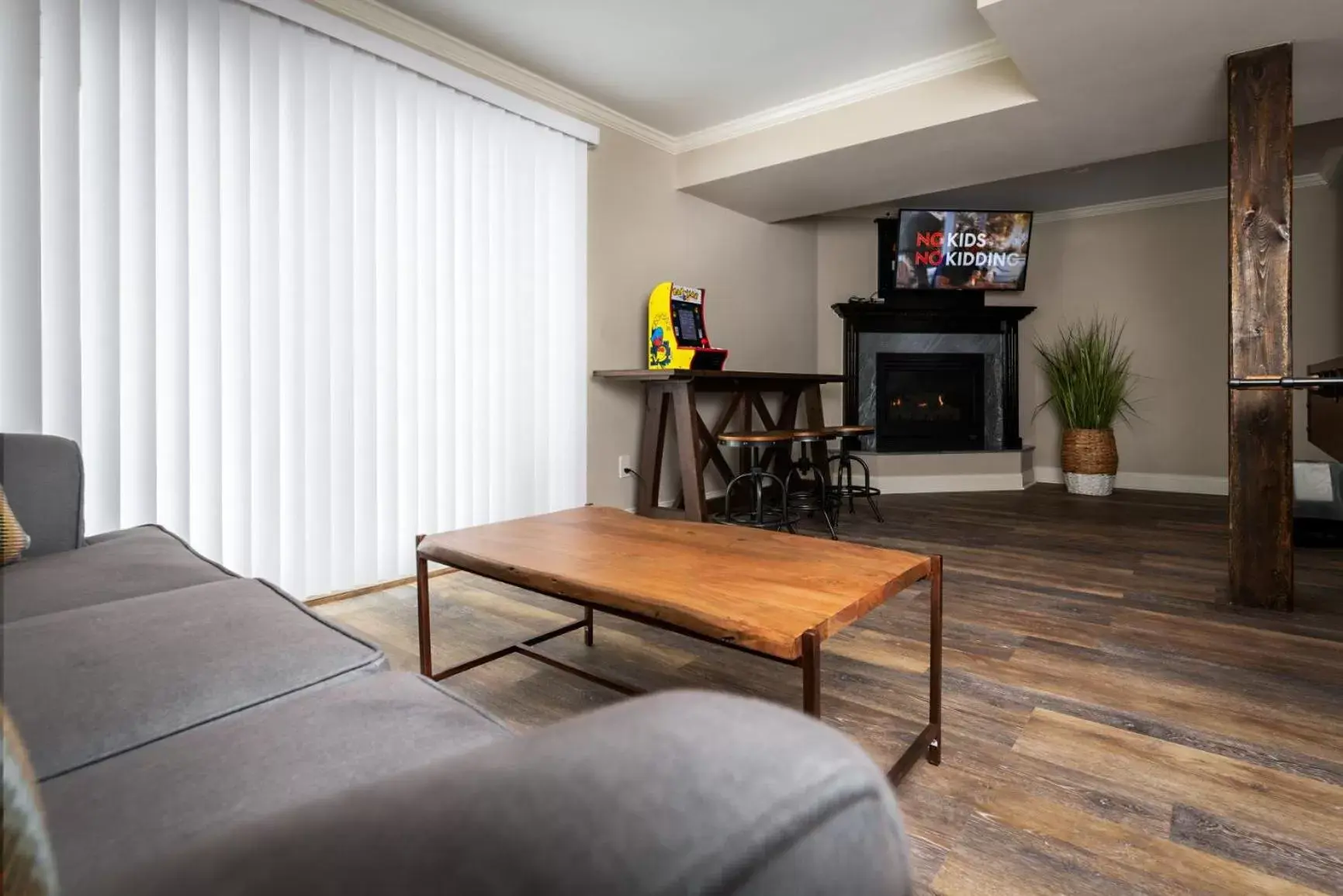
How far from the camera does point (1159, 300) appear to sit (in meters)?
4.92

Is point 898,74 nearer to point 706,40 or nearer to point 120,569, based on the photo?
point 706,40

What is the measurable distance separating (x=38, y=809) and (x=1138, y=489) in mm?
5972

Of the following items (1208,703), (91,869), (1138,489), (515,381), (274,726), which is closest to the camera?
(91,869)

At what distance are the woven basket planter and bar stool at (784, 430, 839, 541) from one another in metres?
1.92

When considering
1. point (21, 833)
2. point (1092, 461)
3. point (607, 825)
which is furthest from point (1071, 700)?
point (1092, 461)

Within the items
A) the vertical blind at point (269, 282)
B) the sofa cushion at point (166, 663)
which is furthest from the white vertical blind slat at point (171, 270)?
the sofa cushion at point (166, 663)

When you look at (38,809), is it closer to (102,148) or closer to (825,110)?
(102,148)

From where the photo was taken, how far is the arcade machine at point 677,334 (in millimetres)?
3402

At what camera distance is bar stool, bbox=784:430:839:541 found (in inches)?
139

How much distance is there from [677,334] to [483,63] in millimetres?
1443

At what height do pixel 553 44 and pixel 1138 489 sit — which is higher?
pixel 553 44

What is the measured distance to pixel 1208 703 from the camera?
1.55 m

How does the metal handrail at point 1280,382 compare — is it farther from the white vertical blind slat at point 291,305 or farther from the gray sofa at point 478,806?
the white vertical blind slat at point 291,305

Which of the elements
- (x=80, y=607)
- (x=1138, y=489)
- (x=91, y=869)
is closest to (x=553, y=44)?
(x=80, y=607)
